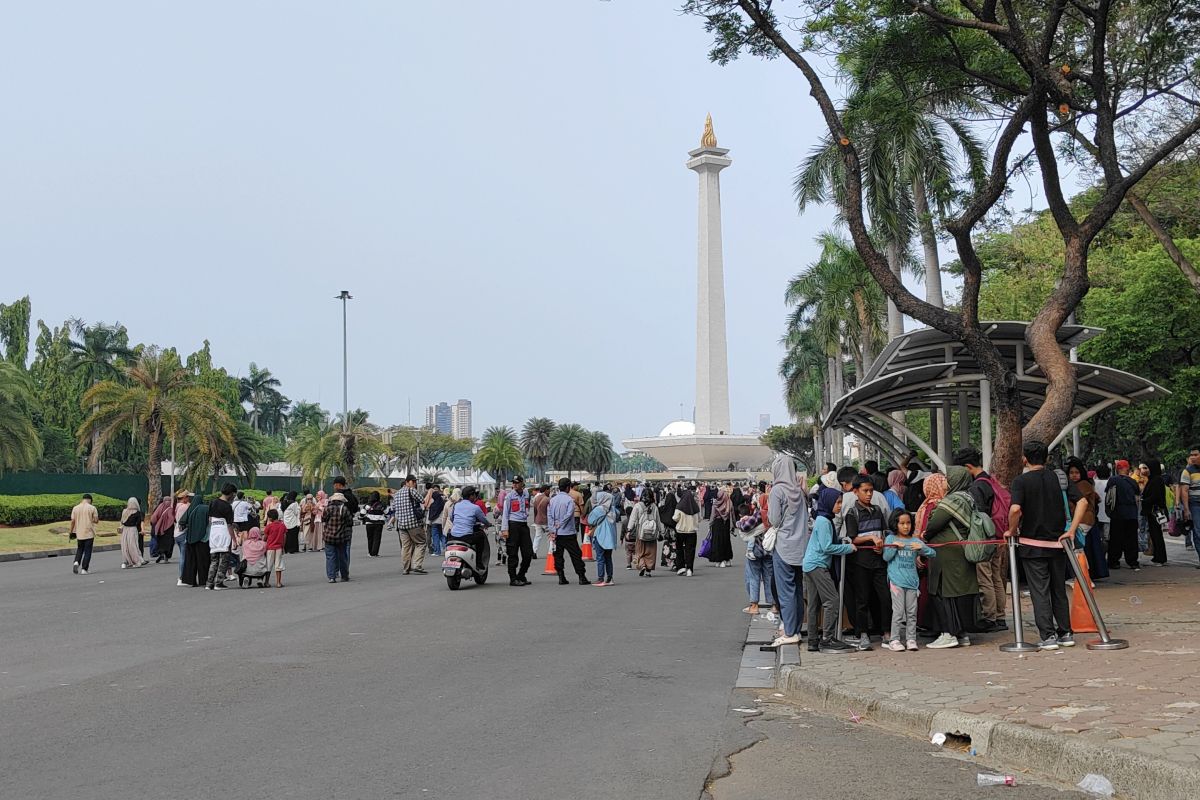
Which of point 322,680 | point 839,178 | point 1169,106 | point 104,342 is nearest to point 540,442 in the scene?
point 104,342

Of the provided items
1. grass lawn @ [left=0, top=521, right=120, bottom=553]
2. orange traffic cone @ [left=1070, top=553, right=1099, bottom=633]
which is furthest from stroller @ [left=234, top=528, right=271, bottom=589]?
grass lawn @ [left=0, top=521, right=120, bottom=553]

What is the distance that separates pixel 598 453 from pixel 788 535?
113 meters

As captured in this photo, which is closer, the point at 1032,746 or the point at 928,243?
the point at 1032,746

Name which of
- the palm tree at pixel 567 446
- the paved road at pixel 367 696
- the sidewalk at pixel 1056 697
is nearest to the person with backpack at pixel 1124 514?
the sidewalk at pixel 1056 697

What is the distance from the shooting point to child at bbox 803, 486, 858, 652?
389 inches

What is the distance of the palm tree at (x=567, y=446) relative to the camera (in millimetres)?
117250

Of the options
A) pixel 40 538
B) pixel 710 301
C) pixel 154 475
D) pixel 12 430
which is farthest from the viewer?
pixel 710 301

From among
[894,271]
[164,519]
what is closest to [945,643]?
[164,519]

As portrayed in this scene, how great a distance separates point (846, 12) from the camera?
1627cm

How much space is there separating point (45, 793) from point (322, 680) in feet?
11.2

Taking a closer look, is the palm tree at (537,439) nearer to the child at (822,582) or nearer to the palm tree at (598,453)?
the palm tree at (598,453)

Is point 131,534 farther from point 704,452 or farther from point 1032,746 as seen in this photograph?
point 704,452

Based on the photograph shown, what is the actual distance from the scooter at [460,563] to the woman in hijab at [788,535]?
24.2ft

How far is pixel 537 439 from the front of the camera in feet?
388
